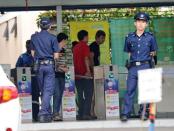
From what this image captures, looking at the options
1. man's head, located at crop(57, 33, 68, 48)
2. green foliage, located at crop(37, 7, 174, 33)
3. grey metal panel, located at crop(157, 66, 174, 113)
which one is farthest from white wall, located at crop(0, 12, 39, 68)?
grey metal panel, located at crop(157, 66, 174, 113)

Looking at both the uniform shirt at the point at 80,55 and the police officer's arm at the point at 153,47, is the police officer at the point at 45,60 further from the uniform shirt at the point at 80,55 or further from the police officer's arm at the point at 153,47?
the police officer's arm at the point at 153,47

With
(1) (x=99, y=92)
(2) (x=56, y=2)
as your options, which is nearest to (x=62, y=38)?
(2) (x=56, y=2)

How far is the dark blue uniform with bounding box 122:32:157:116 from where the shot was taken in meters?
11.1

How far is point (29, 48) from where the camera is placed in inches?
504

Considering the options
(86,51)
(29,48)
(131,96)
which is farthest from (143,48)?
(29,48)

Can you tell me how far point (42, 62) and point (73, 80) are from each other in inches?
39.2

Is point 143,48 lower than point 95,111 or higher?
higher

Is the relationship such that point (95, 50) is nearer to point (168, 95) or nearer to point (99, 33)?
point (99, 33)

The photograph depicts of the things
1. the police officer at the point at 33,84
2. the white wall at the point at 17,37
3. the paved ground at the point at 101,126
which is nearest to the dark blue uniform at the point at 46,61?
the paved ground at the point at 101,126

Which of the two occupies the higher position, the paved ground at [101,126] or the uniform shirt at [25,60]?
the uniform shirt at [25,60]

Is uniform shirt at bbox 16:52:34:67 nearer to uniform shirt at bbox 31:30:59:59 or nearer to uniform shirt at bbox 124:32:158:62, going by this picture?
uniform shirt at bbox 31:30:59:59

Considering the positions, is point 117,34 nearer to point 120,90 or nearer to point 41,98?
point 120,90

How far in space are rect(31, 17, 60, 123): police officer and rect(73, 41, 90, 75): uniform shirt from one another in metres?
1.00

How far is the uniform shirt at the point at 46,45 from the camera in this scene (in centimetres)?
1142
